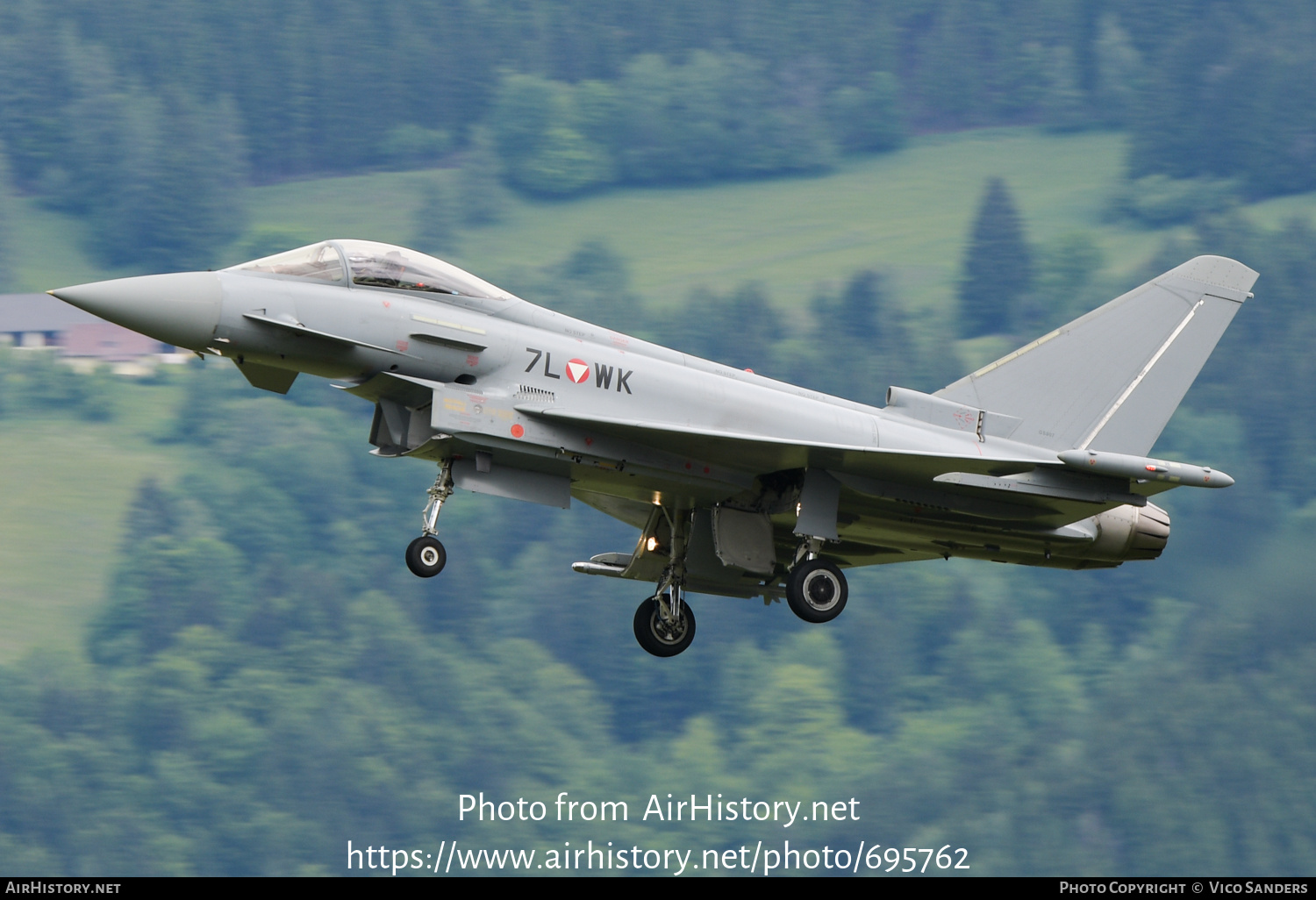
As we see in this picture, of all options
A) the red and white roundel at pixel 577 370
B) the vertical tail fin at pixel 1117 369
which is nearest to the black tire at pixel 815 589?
the vertical tail fin at pixel 1117 369

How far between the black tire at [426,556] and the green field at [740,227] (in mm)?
61685

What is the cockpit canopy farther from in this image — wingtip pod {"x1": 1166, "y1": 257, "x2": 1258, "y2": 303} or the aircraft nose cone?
wingtip pod {"x1": 1166, "y1": 257, "x2": 1258, "y2": 303}

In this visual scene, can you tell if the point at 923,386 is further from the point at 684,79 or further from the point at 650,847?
the point at 684,79

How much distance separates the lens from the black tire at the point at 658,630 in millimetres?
22438

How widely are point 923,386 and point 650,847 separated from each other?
41902 mm

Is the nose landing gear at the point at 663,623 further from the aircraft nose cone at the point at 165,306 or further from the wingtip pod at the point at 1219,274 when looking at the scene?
the wingtip pod at the point at 1219,274

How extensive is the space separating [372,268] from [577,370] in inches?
97.9

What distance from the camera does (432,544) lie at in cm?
1861

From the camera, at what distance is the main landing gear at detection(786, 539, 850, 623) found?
67.1ft

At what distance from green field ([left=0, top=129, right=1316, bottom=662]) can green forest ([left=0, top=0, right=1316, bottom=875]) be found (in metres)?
0.49

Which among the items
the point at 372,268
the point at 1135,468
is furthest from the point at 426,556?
the point at 1135,468

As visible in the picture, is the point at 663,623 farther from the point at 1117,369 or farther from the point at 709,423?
the point at 1117,369

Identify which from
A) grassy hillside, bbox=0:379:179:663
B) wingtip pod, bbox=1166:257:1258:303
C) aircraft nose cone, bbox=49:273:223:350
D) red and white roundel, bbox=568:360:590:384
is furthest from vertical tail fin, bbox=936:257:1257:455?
grassy hillside, bbox=0:379:179:663
